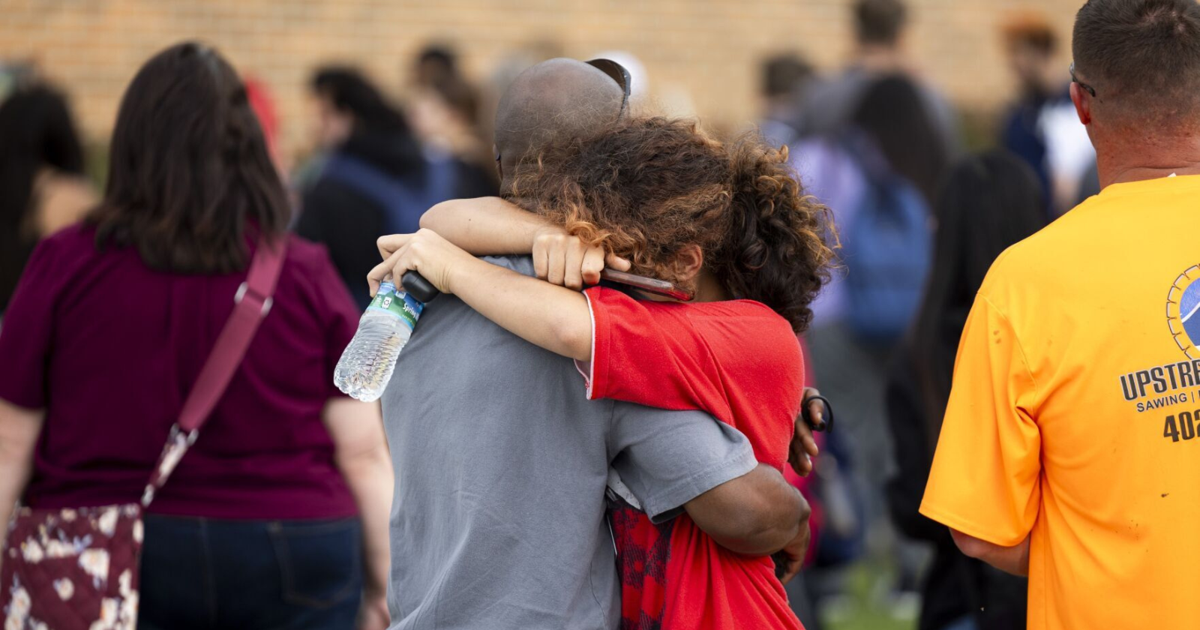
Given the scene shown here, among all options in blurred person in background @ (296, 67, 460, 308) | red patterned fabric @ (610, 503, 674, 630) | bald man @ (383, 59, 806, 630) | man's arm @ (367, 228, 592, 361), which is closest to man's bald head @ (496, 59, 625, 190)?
bald man @ (383, 59, 806, 630)

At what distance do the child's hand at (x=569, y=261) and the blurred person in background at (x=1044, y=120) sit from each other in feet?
14.6

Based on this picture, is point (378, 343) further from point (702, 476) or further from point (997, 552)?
point (997, 552)

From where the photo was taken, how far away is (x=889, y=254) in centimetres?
618

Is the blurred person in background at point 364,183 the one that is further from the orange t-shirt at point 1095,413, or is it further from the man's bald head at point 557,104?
the orange t-shirt at point 1095,413

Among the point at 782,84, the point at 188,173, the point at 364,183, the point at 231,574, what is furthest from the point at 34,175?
the point at 782,84

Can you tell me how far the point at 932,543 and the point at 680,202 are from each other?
1900 mm

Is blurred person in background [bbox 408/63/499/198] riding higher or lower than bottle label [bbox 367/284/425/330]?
lower

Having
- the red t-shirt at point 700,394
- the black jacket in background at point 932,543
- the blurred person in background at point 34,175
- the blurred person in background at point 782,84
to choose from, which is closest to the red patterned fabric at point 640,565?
the red t-shirt at point 700,394

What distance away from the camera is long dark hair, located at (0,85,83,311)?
5.05 meters

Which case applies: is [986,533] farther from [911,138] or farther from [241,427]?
[911,138]

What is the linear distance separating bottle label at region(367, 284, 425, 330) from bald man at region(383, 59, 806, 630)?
74 millimetres

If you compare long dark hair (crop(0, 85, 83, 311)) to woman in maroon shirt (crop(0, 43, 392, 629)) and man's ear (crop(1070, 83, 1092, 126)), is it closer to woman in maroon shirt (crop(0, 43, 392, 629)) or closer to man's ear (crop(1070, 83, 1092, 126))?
woman in maroon shirt (crop(0, 43, 392, 629))

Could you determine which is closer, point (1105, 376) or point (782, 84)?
point (1105, 376)

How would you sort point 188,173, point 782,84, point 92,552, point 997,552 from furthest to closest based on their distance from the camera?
point 782,84
point 188,173
point 92,552
point 997,552
